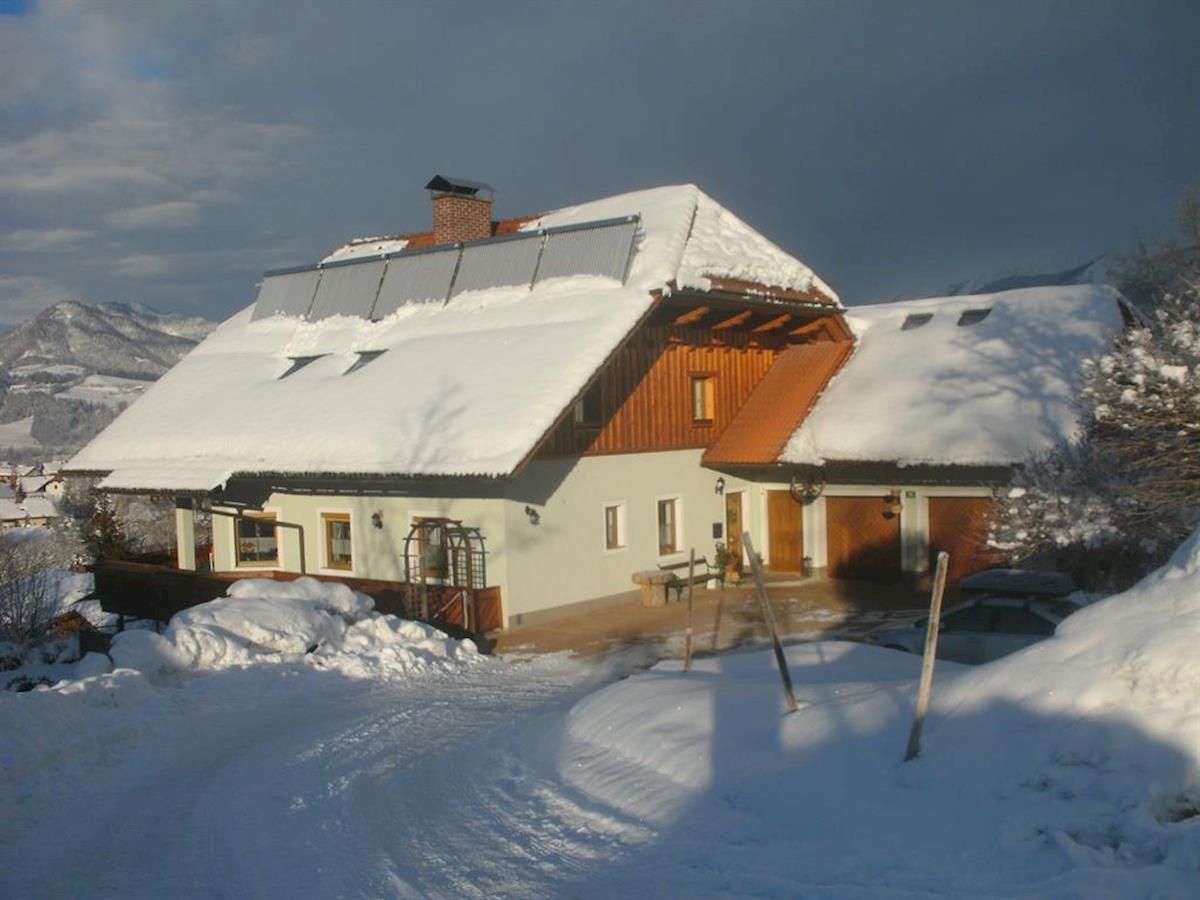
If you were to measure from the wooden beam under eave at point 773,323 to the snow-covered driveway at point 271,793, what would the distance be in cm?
1405

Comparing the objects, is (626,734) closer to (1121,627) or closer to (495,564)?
(1121,627)

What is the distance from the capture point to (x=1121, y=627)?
751 cm

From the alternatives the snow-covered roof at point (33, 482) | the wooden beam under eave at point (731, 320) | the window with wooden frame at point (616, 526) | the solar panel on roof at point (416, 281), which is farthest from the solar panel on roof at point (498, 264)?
the snow-covered roof at point (33, 482)

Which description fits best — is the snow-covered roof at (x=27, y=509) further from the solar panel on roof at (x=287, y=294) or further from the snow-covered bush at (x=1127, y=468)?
the snow-covered bush at (x=1127, y=468)

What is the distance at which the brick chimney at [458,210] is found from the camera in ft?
98.1

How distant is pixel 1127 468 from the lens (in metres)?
13.4

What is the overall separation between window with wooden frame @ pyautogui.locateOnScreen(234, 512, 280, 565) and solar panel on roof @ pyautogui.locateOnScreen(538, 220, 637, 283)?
25.7ft

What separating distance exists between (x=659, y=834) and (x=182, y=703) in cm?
716

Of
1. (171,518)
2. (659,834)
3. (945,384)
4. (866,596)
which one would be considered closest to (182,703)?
(659,834)

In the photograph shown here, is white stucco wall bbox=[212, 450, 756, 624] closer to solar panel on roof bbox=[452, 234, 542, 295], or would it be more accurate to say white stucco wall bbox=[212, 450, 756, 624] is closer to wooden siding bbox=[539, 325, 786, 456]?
wooden siding bbox=[539, 325, 786, 456]

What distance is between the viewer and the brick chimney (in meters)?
29.9

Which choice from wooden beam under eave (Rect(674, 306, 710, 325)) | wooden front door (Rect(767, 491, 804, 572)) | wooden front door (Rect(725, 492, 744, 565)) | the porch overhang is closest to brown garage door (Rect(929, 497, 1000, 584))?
wooden front door (Rect(767, 491, 804, 572))

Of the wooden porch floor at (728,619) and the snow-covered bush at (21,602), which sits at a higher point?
the snow-covered bush at (21,602)

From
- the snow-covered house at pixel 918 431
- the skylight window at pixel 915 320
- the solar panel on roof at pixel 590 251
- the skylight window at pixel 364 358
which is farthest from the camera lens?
the skylight window at pixel 915 320
